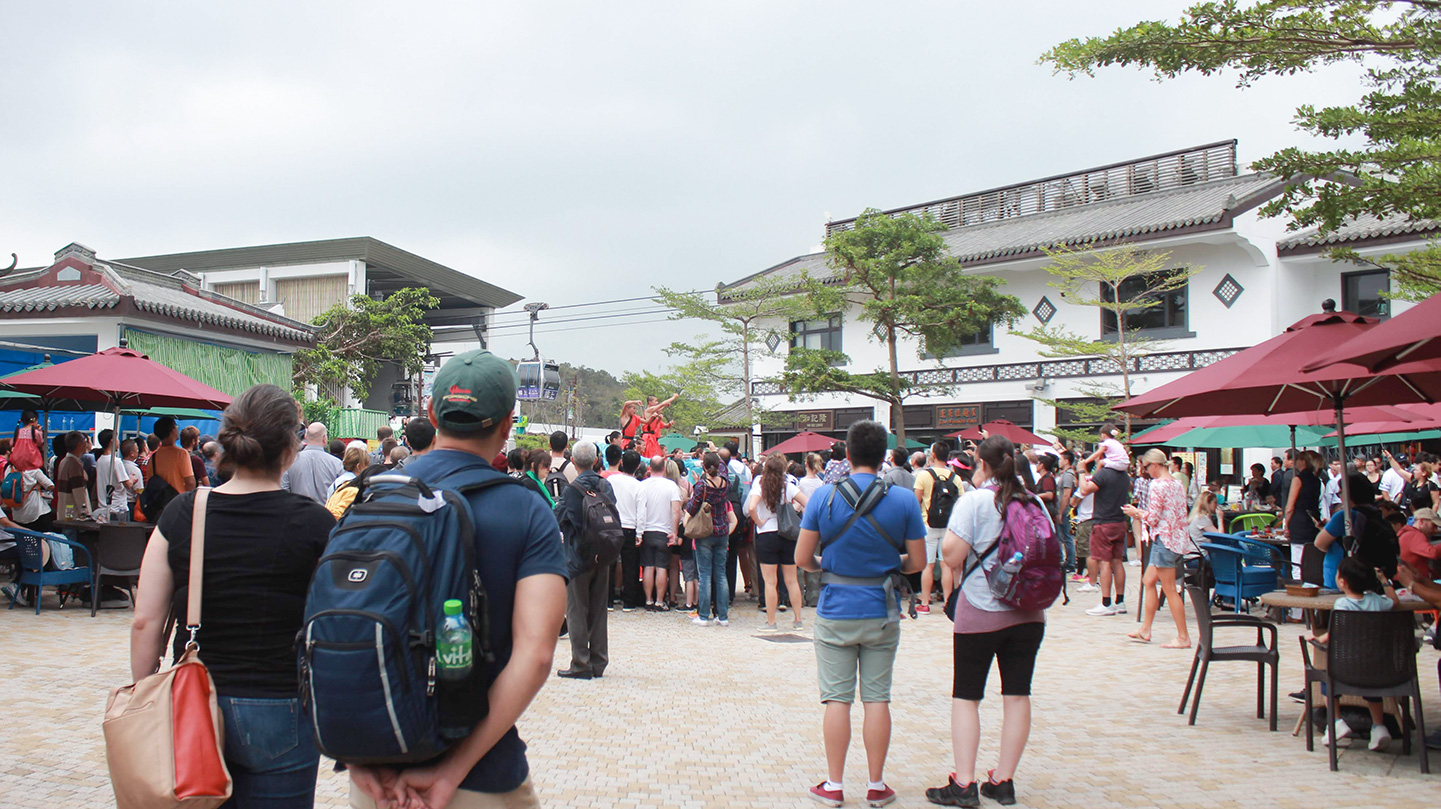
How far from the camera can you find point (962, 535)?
5086 mm

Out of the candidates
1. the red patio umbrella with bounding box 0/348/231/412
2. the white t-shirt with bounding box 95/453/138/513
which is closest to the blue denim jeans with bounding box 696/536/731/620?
the red patio umbrella with bounding box 0/348/231/412

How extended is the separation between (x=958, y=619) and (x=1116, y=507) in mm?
6818

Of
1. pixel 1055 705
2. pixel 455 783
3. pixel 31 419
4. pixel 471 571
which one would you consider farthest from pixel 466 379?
pixel 31 419

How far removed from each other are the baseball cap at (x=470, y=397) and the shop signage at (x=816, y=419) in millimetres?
30129

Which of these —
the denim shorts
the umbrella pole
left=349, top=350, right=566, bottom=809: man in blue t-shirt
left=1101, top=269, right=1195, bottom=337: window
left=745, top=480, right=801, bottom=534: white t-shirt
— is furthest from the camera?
left=1101, top=269, right=1195, bottom=337: window

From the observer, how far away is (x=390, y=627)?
1976 mm

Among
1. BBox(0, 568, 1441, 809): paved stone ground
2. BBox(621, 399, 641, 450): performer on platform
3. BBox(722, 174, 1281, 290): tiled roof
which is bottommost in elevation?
BBox(0, 568, 1441, 809): paved stone ground

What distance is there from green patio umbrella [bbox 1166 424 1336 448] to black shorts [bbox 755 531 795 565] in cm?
519

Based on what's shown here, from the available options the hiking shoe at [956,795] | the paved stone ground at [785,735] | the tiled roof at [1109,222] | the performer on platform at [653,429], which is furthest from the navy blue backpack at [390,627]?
the tiled roof at [1109,222]

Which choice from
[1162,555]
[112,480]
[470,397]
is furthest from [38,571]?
[1162,555]

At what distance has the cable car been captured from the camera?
39.7 m

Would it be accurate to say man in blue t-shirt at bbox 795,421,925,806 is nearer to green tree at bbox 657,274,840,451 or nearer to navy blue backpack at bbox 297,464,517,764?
navy blue backpack at bbox 297,464,517,764

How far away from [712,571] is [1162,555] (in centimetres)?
477

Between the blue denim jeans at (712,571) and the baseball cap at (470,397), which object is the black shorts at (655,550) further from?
the baseball cap at (470,397)
